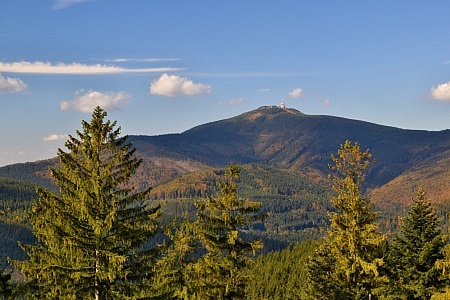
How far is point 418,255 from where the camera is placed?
37.0m

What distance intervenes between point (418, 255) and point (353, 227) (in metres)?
9.33

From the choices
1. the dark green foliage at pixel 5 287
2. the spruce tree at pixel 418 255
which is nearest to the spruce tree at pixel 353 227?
the spruce tree at pixel 418 255

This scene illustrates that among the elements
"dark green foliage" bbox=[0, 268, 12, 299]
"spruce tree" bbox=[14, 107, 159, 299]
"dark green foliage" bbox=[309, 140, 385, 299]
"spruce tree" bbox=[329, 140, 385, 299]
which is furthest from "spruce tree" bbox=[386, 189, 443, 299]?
"dark green foliage" bbox=[0, 268, 12, 299]

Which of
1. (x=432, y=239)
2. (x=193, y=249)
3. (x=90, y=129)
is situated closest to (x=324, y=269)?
(x=432, y=239)

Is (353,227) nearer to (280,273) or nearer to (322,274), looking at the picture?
(322,274)

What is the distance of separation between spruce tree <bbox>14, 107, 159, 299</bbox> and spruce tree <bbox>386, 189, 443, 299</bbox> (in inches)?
946

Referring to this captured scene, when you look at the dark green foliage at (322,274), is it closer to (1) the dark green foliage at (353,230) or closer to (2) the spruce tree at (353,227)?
(1) the dark green foliage at (353,230)

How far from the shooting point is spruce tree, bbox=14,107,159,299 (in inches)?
823

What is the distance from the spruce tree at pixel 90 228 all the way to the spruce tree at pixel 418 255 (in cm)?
2403

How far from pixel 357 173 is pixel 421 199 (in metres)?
9.72

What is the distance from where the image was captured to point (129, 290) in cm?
2180

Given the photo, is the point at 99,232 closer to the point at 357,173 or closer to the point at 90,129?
the point at 90,129

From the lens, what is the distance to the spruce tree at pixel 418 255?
36500 mm

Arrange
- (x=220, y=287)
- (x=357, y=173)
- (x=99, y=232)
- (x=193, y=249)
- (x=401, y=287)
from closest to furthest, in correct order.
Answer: (x=99, y=232), (x=220, y=287), (x=357, y=173), (x=193, y=249), (x=401, y=287)
